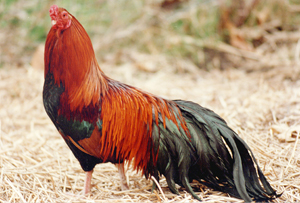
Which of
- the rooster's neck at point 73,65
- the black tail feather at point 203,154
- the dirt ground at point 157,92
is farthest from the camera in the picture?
the dirt ground at point 157,92

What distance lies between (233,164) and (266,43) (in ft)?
Result: 15.7

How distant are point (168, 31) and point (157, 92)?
1.91m

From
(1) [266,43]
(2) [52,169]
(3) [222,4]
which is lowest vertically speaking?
(2) [52,169]

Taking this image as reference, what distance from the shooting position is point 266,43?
6430 mm

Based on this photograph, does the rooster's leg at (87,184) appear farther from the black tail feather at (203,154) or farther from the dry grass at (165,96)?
the black tail feather at (203,154)

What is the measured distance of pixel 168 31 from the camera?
6.34 m

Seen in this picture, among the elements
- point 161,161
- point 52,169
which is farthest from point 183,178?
point 52,169

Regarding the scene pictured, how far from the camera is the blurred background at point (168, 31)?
623cm

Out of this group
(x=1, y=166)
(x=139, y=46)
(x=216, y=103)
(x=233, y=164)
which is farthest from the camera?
(x=139, y=46)

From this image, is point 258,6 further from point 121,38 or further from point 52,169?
point 52,169

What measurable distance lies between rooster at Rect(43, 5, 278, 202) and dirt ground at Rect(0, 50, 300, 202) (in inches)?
8.6

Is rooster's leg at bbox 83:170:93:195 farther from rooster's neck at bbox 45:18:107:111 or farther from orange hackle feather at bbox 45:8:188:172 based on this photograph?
rooster's neck at bbox 45:18:107:111

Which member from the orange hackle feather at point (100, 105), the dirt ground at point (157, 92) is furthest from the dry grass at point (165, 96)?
the orange hackle feather at point (100, 105)

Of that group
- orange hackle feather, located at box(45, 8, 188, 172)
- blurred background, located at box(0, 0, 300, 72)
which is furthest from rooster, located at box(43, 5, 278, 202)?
blurred background, located at box(0, 0, 300, 72)
